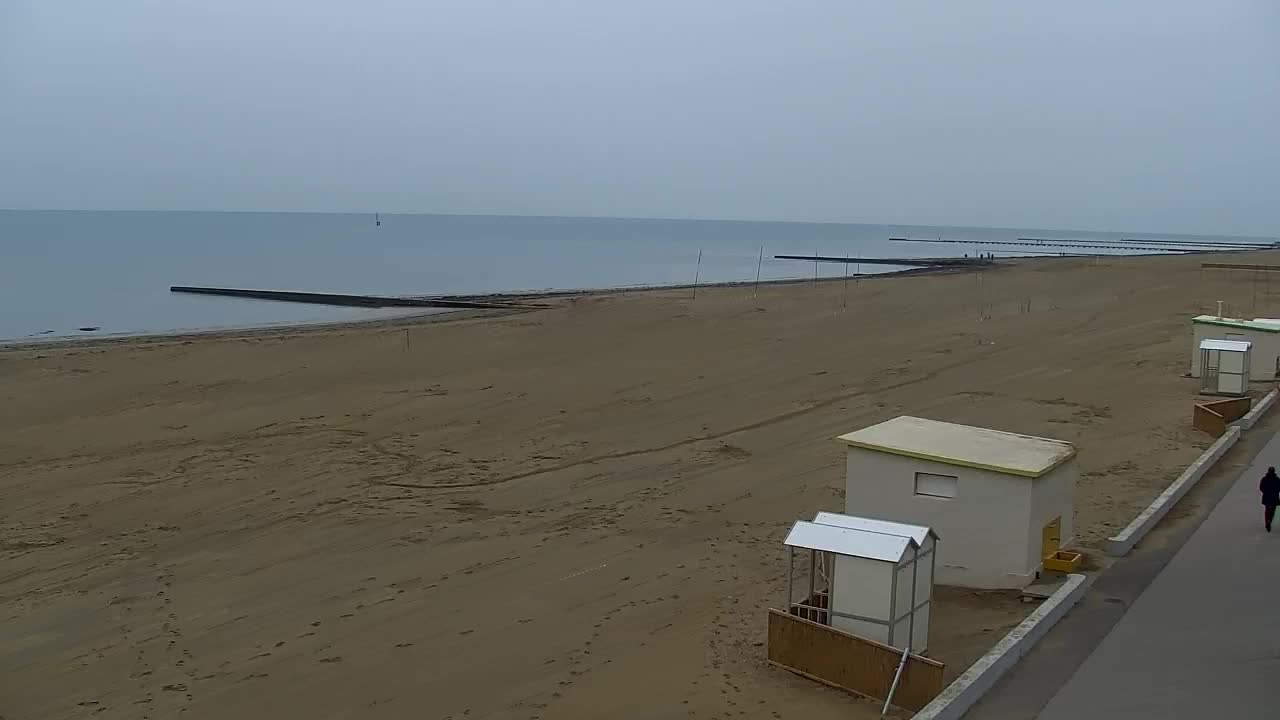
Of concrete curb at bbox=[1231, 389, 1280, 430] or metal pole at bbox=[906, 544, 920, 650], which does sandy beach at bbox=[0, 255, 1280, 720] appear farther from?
concrete curb at bbox=[1231, 389, 1280, 430]

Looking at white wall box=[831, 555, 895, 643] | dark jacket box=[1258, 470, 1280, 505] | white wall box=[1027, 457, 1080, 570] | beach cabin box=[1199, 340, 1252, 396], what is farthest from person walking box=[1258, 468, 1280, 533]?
beach cabin box=[1199, 340, 1252, 396]

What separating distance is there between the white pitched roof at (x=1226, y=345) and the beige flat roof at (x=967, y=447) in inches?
418

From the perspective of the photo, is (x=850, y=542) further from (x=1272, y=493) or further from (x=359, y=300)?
(x=359, y=300)

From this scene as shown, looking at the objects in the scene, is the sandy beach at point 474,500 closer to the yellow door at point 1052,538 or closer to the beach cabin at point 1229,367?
the beach cabin at point 1229,367

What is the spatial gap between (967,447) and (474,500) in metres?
6.24

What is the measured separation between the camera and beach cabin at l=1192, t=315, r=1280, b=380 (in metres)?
21.1

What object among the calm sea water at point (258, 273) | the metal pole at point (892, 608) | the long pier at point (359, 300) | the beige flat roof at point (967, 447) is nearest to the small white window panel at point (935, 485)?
the beige flat roof at point (967, 447)

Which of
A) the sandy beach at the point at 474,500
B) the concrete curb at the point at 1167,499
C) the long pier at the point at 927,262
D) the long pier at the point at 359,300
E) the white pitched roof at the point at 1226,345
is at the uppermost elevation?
the long pier at the point at 927,262

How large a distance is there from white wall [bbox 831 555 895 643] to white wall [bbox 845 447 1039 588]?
2.07 meters

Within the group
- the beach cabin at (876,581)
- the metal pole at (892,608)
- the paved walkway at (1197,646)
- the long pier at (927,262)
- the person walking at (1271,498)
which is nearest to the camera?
the paved walkway at (1197,646)

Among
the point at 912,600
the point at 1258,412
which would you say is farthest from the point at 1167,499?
the point at 1258,412

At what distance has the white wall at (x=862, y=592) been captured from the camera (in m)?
7.84

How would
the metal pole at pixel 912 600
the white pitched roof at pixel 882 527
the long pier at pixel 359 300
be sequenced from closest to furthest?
the metal pole at pixel 912 600, the white pitched roof at pixel 882 527, the long pier at pixel 359 300

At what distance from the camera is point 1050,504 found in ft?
32.1
